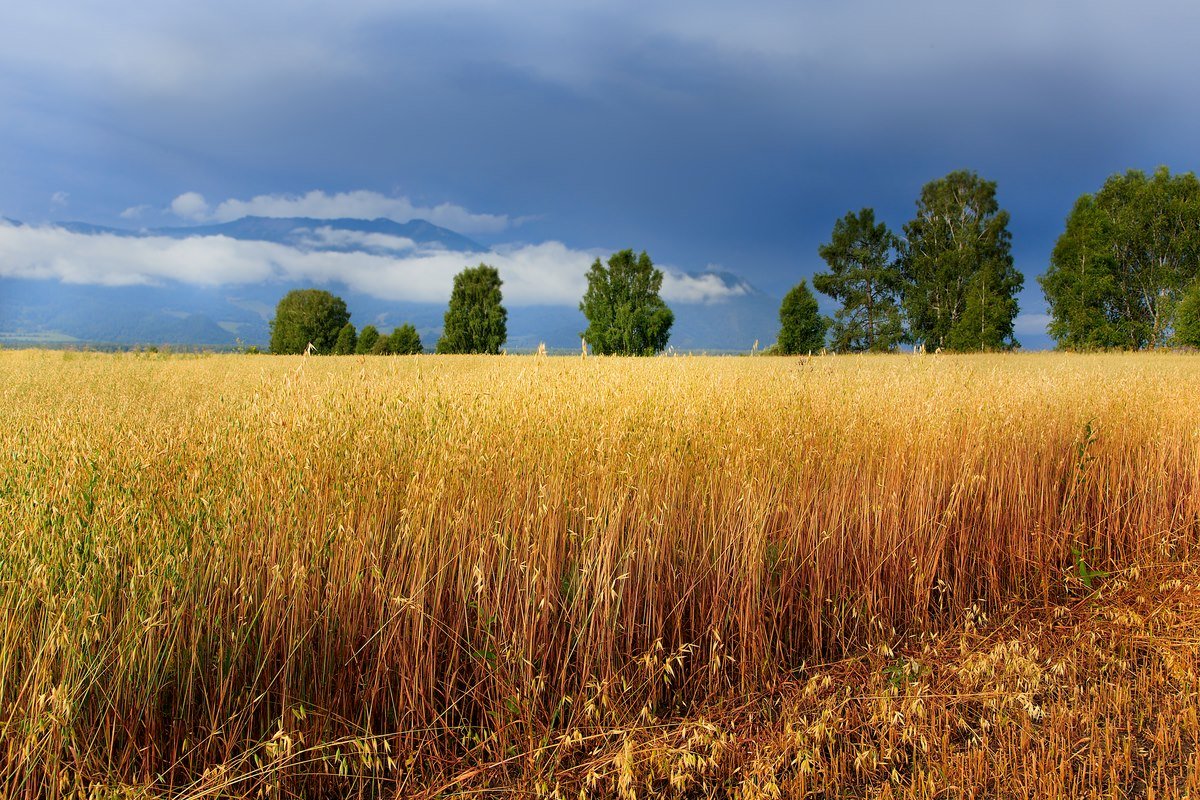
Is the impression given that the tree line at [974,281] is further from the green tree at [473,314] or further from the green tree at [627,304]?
the green tree at [473,314]

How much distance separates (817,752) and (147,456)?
2857 millimetres

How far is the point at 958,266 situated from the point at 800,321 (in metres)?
8.87

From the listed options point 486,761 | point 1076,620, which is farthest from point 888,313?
point 486,761

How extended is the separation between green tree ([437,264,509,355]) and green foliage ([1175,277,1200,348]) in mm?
38281

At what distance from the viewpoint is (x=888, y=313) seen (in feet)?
123

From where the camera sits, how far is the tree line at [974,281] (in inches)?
1283

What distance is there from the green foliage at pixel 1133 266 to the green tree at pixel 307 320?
188 feet

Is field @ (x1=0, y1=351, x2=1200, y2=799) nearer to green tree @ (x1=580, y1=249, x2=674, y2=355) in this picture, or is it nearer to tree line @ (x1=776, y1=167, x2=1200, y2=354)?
tree line @ (x1=776, y1=167, x2=1200, y2=354)

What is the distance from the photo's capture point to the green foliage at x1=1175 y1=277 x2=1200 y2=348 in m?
27.2

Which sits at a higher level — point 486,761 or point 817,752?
point 817,752

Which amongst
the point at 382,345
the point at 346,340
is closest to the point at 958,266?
the point at 382,345

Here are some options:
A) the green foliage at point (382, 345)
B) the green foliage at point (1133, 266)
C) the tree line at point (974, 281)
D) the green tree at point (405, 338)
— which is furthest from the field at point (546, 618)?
the green foliage at point (382, 345)

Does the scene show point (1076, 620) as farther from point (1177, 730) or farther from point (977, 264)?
point (977, 264)

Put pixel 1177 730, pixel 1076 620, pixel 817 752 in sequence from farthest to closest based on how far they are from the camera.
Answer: pixel 1076 620 → pixel 1177 730 → pixel 817 752
